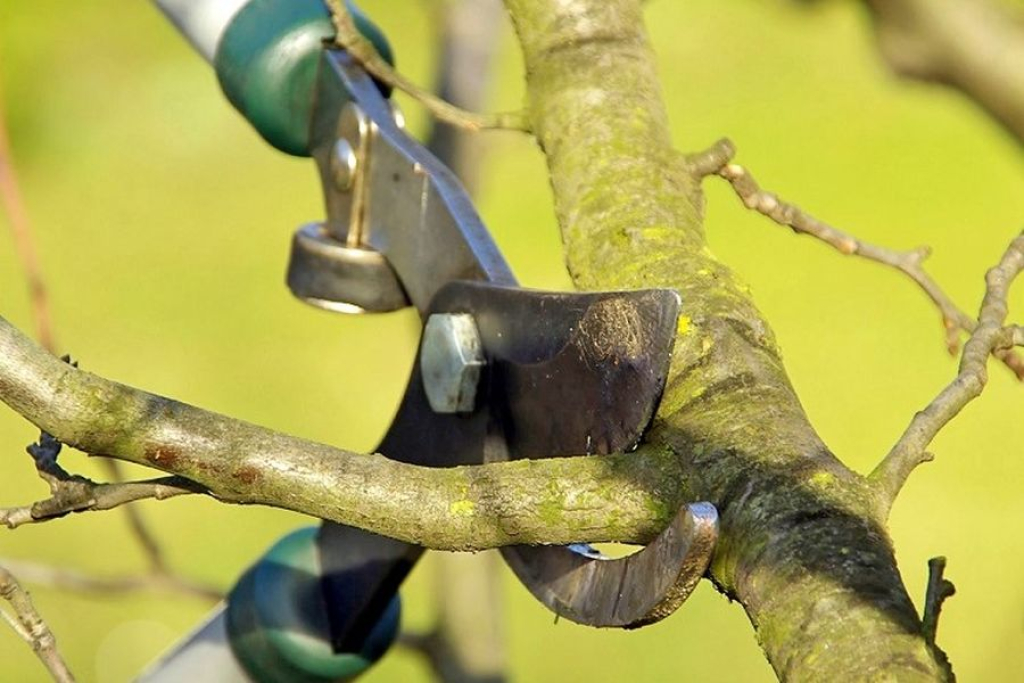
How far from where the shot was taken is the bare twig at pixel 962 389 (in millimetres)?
600

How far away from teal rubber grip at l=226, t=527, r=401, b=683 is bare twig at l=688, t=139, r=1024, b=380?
0.34m

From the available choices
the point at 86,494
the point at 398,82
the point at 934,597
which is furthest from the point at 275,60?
the point at 934,597

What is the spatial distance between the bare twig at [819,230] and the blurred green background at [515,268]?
3.77 ft

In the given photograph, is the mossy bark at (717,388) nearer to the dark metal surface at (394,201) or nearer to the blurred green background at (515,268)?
the dark metal surface at (394,201)

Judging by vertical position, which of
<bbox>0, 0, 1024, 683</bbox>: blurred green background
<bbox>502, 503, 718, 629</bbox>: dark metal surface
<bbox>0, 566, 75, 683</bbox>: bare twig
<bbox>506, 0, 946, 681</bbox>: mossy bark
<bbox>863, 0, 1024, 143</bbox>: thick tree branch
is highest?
<bbox>863, 0, 1024, 143</bbox>: thick tree branch

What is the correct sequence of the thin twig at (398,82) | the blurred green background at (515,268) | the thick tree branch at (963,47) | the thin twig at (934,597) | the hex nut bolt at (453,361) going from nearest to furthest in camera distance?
1. the thin twig at (934,597)
2. the hex nut bolt at (453,361)
3. the thin twig at (398,82)
4. the thick tree branch at (963,47)
5. the blurred green background at (515,268)

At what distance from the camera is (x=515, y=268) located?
253 cm

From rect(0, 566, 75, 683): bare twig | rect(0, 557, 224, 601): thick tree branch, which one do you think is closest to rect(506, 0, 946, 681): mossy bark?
rect(0, 566, 75, 683): bare twig

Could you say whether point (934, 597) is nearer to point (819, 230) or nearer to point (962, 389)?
point (962, 389)

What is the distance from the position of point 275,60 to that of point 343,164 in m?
0.08

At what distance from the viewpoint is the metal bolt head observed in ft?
3.04

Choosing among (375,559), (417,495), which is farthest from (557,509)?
(375,559)

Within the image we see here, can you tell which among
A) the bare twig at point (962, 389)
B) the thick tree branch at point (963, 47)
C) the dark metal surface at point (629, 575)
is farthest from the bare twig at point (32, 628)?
the thick tree branch at point (963, 47)

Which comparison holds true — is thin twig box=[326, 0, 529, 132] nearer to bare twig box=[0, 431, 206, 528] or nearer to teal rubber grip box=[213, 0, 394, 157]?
teal rubber grip box=[213, 0, 394, 157]
